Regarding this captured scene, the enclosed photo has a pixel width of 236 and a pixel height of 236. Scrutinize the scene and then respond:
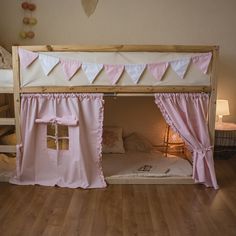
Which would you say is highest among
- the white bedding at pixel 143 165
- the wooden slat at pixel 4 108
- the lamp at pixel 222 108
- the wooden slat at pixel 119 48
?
the wooden slat at pixel 119 48

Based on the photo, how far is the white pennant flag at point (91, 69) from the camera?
291cm

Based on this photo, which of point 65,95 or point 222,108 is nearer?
point 65,95

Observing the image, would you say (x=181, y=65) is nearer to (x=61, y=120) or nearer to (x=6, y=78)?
(x=61, y=120)

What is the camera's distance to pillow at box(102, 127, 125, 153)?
4066mm

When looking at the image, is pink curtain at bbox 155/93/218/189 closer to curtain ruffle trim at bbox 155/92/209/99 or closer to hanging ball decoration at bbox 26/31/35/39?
curtain ruffle trim at bbox 155/92/209/99

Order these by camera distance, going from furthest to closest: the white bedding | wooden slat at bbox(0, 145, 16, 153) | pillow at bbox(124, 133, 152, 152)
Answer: pillow at bbox(124, 133, 152, 152), the white bedding, wooden slat at bbox(0, 145, 16, 153)

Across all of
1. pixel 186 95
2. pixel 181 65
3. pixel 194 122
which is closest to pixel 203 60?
pixel 181 65

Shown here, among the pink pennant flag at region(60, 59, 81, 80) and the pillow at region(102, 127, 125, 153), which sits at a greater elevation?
the pink pennant flag at region(60, 59, 81, 80)

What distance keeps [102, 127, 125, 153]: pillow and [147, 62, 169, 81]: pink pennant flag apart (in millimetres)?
1457

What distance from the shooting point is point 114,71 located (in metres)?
2.93

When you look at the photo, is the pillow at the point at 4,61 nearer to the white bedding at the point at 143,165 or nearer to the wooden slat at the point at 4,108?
the wooden slat at the point at 4,108

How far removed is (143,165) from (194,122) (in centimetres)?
87

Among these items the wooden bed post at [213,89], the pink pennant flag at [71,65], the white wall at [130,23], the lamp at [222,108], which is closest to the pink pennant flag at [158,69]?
the wooden bed post at [213,89]

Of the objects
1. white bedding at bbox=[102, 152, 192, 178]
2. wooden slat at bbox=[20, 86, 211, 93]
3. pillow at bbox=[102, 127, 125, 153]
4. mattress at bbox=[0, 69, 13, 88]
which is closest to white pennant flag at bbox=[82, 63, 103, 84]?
wooden slat at bbox=[20, 86, 211, 93]
